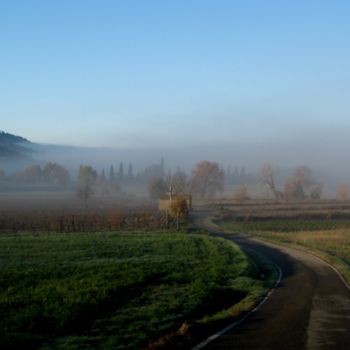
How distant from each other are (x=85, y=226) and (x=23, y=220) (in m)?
6.71

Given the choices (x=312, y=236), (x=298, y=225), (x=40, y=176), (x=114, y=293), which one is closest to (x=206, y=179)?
(x=40, y=176)

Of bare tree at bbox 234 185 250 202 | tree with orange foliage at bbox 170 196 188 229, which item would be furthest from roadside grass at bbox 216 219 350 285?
bare tree at bbox 234 185 250 202

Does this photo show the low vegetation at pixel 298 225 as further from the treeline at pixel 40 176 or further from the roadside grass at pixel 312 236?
the treeline at pixel 40 176

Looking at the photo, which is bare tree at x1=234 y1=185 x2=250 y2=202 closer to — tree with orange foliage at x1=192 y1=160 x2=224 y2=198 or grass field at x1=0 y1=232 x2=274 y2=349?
tree with orange foliage at x1=192 y1=160 x2=224 y2=198

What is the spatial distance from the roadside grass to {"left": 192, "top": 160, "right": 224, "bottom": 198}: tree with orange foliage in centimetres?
6905

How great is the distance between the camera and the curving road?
12422mm

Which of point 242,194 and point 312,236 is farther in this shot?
point 242,194

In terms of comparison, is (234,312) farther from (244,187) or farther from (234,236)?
(244,187)

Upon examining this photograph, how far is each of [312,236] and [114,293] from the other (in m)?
34.9

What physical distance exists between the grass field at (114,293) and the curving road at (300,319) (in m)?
1.01

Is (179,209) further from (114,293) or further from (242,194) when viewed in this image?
(242,194)

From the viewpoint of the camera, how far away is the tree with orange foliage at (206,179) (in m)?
144

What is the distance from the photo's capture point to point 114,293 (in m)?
18.5

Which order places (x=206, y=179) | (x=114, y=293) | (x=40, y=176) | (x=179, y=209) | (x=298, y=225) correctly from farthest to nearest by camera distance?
(x=40, y=176) → (x=206, y=179) → (x=298, y=225) → (x=179, y=209) → (x=114, y=293)
